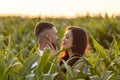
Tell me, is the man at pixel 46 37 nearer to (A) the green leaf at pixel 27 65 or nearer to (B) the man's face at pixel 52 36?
(B) the man's face at pixel 52 36

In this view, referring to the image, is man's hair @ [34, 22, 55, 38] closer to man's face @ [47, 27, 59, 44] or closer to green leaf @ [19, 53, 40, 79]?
man's face @ [47, 27, 59, 44]

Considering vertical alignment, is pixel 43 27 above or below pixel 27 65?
above

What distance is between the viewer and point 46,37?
10.5 ft

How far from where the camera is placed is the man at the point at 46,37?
3.14m

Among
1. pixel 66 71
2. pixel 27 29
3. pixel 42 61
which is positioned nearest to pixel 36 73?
pixel 42 61

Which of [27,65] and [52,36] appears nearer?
[27,65]

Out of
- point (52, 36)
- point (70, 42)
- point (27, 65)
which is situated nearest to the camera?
point (27, 65)

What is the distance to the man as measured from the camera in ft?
10.3

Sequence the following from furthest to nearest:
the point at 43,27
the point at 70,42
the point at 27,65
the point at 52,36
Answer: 1. the point at 43,27
2. the point at 52,36
3. the point at 70,42
4. the point at 27,65

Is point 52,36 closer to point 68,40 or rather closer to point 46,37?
point 46,37

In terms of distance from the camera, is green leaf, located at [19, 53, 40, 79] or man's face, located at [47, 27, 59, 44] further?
man's face, located at [47, 27, 59, 44]

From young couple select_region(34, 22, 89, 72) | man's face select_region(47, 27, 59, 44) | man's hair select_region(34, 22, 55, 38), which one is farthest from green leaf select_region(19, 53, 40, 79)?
man's hair select_region(34, 22, 55, 38)

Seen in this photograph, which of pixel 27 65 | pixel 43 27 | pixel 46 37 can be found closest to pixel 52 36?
pixel 46 37

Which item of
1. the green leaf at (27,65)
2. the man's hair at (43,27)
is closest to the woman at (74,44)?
the man's hair at (43,27)
